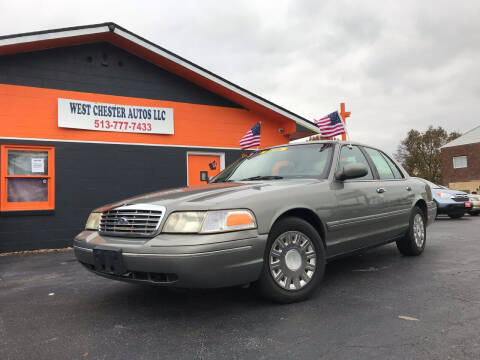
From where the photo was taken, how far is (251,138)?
976 cm

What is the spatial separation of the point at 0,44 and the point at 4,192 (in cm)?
297

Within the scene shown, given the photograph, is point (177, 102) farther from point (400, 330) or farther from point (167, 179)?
point (400, 330)

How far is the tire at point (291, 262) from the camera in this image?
10.2 ft

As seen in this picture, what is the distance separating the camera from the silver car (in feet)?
9.12

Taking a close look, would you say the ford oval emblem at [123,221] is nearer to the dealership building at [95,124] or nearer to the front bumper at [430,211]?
the front bumper at [430,211]

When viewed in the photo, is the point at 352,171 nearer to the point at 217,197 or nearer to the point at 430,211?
the point at 217,197

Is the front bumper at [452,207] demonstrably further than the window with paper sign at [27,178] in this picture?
Yes

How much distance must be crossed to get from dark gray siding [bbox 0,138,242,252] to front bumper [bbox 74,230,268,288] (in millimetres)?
5960

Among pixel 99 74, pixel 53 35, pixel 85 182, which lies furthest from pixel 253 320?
pixel 99 74

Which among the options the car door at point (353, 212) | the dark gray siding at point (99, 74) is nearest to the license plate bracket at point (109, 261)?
the car door at point (353, 212)

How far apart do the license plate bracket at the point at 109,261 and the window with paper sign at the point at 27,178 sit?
5825 mm

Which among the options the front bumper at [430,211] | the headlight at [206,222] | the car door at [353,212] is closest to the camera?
the headlight at [206,222]

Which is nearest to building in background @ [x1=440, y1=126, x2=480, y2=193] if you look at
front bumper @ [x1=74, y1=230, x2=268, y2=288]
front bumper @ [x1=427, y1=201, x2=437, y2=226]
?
front bumper @ [x1=427, y1=201, x2=437, y2=226]

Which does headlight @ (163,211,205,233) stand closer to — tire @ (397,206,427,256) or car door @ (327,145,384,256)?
car door @ (327,145,384,256)
